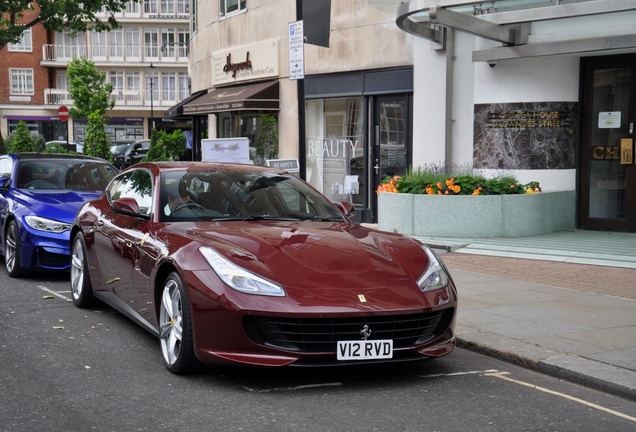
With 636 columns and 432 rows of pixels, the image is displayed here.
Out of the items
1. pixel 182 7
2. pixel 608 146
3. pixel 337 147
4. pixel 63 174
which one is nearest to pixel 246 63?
pixel 337 147

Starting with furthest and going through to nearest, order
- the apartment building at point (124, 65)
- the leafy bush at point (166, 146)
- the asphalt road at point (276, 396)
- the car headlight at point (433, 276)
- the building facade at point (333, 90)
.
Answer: the apartment building at point (124, 65), the leafy bush at point (166, 146), the building facade at point (333, 90), the car headlight at point (433, 276), the asphalt road at point (276, 396)

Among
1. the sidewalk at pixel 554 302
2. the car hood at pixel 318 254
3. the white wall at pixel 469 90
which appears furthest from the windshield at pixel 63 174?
the white wall at pixel 469 90

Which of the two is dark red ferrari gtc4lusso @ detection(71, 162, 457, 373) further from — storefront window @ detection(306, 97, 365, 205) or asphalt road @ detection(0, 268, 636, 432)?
storefront window @ detection(306, 97, 365, 205)

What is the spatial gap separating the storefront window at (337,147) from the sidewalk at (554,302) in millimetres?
5363

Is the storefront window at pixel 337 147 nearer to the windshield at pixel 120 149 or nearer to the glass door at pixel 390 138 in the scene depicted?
the glass door at pixel 390 138

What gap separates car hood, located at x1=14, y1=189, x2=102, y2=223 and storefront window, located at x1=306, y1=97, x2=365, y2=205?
826 centimetres

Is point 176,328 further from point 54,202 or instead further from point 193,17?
point 193,17

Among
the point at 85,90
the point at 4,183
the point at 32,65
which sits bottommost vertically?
the point at 4,183

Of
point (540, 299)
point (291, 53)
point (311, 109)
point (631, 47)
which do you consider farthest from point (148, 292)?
point (311, 109)

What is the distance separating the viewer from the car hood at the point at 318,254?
572 cm

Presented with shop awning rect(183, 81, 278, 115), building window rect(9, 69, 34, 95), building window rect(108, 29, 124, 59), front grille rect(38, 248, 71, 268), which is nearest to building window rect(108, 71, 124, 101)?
building window rect(108, 29, 124, 59)

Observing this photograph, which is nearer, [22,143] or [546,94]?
[546,94]

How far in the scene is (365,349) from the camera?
5566 millimetres

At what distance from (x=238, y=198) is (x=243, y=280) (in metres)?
1.63
